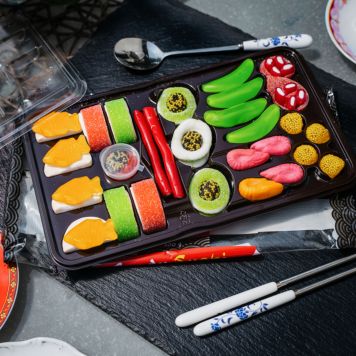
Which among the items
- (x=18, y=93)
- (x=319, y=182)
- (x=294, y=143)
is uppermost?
(x=18, y=93)

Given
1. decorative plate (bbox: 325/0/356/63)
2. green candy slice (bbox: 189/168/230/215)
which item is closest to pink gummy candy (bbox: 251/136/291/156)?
green candy slice (bbox: 189/168/230/215)

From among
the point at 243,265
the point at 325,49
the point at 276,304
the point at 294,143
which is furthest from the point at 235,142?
the point at 325,49

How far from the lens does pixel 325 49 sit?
1724 mm

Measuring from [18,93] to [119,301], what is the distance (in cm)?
67

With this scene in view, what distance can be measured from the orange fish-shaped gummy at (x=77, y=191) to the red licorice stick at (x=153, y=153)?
15 centimetres

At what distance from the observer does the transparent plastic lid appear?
1453 millimetres

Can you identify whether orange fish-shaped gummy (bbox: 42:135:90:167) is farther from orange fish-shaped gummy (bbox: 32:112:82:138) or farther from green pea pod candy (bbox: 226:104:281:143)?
green pea pod candy (bbox: 226:104:281:143)

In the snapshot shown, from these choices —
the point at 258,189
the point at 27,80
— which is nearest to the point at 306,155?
the point at 258,189

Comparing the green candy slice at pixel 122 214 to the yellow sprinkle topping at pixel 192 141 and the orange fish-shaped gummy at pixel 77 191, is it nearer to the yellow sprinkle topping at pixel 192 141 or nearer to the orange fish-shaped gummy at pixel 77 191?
the orange fish-shaped gummy at pixel 77 191

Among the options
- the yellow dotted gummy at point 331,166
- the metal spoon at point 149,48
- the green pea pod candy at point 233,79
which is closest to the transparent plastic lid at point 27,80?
the metal spoon at point 149,48

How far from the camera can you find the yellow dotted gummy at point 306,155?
1.35 meters

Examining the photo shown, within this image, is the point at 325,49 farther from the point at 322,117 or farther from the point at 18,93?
the point at 18,93

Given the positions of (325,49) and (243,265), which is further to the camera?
(325,49)

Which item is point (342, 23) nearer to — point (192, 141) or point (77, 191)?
point (192, 141)
